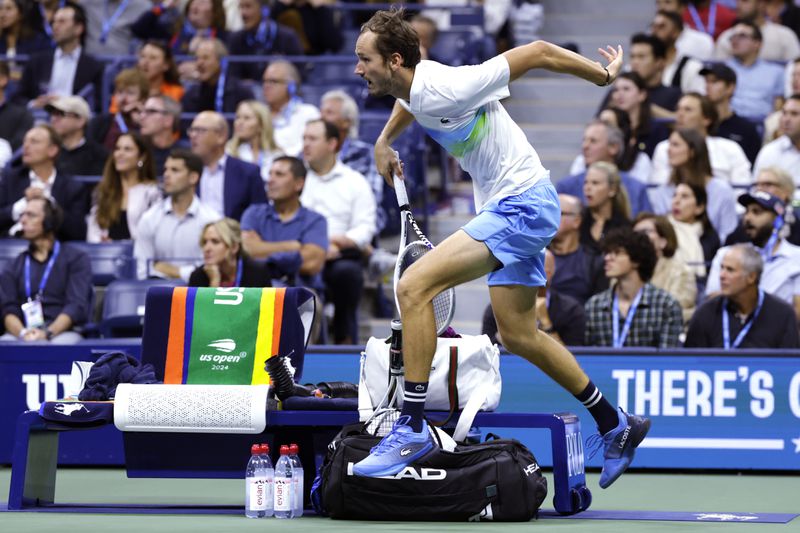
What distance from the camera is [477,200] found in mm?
6430

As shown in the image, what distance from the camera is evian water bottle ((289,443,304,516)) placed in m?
6.41

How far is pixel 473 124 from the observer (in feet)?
20.5

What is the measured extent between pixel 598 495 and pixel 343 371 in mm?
1769

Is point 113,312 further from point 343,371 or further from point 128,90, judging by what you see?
point 128,90

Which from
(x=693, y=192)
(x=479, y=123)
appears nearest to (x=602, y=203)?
(x=693, y=192)

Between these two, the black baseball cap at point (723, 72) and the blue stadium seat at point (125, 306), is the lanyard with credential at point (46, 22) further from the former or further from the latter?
the black baseball cap at point (723, 72)

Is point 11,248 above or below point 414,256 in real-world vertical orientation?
below

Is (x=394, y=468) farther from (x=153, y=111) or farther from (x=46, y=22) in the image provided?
(x=46, y=22)

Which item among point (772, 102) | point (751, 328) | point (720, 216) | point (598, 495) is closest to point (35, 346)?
point (598, 495)

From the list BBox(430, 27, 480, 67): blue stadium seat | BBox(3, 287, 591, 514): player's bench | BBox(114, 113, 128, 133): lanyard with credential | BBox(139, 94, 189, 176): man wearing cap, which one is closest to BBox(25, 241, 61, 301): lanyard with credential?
BBox(139, 94, 189, 176): man wearing cap

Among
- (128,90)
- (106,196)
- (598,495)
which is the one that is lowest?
(598,495)

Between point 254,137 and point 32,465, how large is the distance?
5.63 m

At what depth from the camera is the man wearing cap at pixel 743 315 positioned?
9070 mm

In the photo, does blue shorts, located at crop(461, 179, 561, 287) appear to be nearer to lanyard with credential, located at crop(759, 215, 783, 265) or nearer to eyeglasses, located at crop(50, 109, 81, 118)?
lanyard with credential, located at crop(759, 215, 783, 265)
